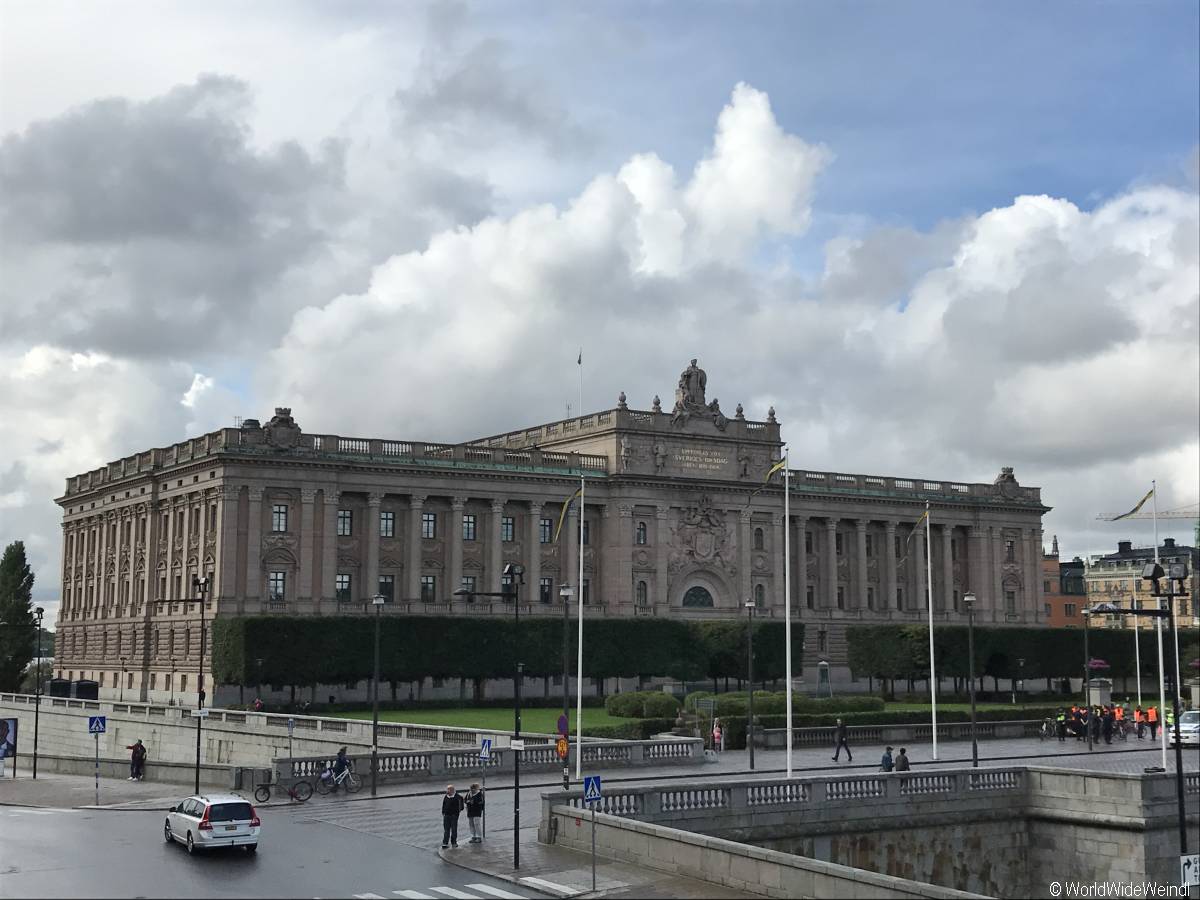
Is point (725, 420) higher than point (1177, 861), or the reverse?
point (725, 420)

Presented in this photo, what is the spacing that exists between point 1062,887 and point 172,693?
72.5 metres

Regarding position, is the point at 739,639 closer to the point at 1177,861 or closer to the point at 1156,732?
the point at 1156,732

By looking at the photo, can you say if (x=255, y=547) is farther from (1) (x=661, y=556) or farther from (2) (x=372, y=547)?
(1) (x=661, y=556)

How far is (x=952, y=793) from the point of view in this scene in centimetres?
4647

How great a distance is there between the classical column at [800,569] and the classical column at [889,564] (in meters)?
9.27

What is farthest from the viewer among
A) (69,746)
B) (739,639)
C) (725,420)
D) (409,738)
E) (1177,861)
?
(725,420)

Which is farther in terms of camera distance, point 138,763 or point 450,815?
point 138,763

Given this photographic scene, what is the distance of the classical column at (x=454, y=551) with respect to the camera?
354ft

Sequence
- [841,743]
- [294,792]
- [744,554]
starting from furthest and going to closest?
[744,554] < [841,743] < [294,792]

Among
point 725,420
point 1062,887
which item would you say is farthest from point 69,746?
point 1062,887

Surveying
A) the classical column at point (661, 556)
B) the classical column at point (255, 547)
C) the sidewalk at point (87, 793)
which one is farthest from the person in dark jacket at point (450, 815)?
the classical column at point (661, 556)

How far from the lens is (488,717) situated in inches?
3268

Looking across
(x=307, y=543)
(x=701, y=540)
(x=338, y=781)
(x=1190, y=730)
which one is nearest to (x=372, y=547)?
(x=307, y=543)

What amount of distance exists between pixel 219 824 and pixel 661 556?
267ft
